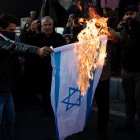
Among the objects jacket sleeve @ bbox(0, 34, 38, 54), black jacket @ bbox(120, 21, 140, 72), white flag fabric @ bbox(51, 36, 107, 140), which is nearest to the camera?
jacket sleeve @ bbox(0, 34, 38, 54)

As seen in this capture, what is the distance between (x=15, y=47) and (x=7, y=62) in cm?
35

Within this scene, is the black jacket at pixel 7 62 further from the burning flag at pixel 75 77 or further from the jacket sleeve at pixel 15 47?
the burning flag at pixel 75 77

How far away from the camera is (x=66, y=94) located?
15.0 feet

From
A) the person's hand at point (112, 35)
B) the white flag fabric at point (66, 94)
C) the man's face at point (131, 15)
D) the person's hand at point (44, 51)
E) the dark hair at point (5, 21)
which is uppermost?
the man's face at point (131, 15)

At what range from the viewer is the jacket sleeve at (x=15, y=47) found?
14.4 ft

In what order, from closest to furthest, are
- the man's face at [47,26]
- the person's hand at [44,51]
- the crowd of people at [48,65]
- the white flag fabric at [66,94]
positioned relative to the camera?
the person's hand at [44,51], the white flag fabric at [66,94], the crowd of people at [48,65], the man's face at [47,26]

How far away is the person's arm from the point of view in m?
4.30

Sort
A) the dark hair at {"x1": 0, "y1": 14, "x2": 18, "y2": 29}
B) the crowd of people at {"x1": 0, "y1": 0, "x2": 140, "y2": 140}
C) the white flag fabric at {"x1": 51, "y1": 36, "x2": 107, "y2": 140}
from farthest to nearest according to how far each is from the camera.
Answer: the dark hair at {"x1": 0, "y1": 14, "x2": 18, "y2": 29} < the crowd of people at {"x1": 0, "y1": 0, "x2": 140, "y2": 140} < the white flag fabric at {"x1": 51, "y1": 36, "x2": 107, "y2": 140}

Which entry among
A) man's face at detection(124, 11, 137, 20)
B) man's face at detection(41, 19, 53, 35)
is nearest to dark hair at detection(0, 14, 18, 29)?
man's face at detection(124, 11, 137, 20)

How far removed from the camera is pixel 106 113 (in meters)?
5.65

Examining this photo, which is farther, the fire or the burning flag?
the fire

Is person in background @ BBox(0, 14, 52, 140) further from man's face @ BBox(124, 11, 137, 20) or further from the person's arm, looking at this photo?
man's face @ BBox(124, 11, 137, 20)

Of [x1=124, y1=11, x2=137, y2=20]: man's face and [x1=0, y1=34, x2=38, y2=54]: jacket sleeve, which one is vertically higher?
[x1=124, y1=11, x2=137, y2=20]: man's face

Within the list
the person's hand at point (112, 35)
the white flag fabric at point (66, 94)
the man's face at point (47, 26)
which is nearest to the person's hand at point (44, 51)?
the white flag fabric at point (66, 94)
